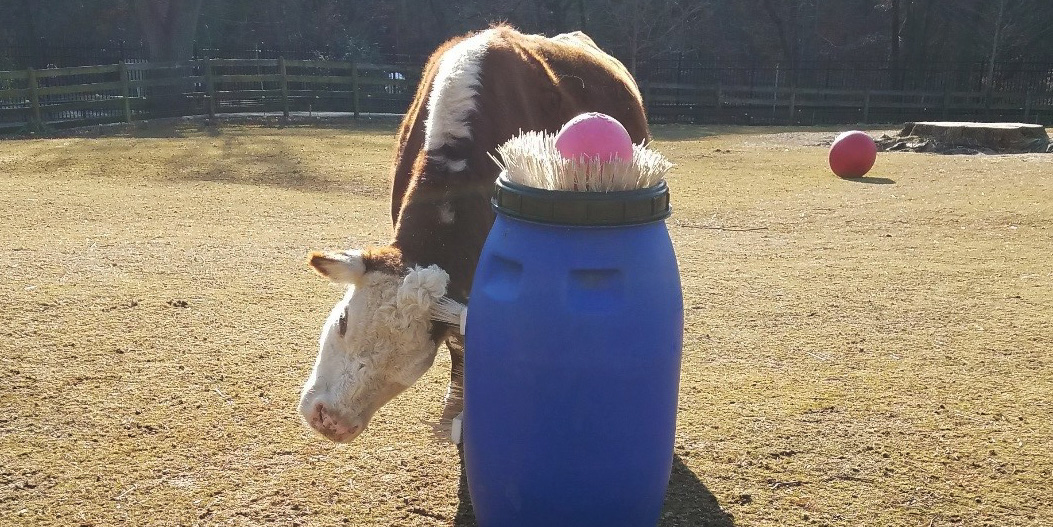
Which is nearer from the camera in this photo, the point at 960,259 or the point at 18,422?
the point at 18,422

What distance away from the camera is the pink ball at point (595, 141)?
81.7 inches

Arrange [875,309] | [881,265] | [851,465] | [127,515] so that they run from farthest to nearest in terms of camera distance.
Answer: [881,265], [875,309], [851,465], [127,515]

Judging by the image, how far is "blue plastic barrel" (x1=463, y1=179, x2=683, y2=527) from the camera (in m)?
2.04

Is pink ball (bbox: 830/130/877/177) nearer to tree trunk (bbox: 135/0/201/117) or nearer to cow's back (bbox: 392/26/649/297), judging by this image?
cow's back (bbox: 392/26/649/297)

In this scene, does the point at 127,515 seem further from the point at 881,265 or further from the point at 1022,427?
the point at 881,265

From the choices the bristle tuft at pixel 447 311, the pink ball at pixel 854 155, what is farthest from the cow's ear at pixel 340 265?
the pink ball at pixel 854 155

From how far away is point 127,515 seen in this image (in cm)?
261

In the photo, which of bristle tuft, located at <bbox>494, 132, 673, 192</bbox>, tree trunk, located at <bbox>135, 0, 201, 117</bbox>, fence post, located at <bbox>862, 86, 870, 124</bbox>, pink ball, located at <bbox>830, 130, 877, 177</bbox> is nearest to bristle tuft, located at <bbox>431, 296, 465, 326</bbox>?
bristle tuft, located at <bbox>494, 132, 673, 192</bbox>

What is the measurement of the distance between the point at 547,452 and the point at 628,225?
620mm

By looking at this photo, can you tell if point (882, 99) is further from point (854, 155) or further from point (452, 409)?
point (452, 409)

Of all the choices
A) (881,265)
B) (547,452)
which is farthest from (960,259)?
(547,452)

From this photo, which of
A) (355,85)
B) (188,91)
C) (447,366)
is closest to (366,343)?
(447,366)

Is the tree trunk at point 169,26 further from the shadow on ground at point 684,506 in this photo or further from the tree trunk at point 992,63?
the shadow on ground at point 684,506

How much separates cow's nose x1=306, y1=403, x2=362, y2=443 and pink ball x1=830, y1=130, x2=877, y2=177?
8905mm
